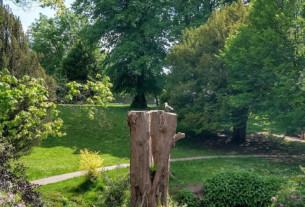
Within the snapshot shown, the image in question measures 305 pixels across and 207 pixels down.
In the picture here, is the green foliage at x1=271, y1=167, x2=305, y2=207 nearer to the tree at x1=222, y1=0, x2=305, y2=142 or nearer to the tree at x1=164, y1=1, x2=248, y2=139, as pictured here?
the tree at x1=222, y1=0, x2=305, y2=142

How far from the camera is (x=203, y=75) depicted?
2167 cm

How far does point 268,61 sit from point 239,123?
5106 mm

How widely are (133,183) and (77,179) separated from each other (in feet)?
18.7

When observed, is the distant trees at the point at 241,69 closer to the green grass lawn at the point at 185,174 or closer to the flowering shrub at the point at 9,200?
the green grass lawn at the point at 185,174

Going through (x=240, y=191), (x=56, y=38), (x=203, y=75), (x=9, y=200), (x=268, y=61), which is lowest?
(x=240, y=191)

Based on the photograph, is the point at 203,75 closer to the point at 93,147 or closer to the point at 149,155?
the point at 93,147

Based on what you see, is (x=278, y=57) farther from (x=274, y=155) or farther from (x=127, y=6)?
(x=127, y=6)

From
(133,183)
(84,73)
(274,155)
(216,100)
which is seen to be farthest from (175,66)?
(133,183)

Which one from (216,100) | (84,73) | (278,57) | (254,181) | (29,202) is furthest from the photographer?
(84,73)

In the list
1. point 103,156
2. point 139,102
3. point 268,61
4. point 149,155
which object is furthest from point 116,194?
point 139,102

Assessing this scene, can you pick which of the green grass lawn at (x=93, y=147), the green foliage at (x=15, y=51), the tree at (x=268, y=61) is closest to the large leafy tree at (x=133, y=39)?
the green grass lawn at (x=93, y=147)

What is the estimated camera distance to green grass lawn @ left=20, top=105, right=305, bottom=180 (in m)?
15.2

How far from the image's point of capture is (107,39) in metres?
31.2

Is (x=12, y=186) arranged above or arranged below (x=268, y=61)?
below
